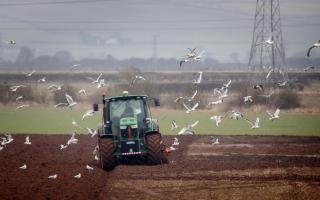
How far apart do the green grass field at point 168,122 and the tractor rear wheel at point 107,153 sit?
1628cm

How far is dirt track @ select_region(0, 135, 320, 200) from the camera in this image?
15391 mm

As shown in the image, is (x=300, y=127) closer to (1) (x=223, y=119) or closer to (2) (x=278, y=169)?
(1) (x=223, y=119)

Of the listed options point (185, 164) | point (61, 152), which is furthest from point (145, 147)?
point (61, 152)

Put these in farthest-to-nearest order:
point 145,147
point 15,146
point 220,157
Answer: point 15,146
point 220,157
point 145,147

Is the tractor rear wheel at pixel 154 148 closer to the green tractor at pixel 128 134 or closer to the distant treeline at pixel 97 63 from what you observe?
the green tractor at pixel 128 134

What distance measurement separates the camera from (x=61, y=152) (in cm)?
2595

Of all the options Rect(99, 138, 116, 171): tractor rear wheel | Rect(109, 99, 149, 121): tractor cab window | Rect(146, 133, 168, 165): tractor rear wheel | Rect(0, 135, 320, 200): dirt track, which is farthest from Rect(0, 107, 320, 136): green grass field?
Rect(99, 138, 116, 171): tractor rear wheel

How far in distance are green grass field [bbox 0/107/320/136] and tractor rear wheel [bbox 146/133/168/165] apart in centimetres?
1586

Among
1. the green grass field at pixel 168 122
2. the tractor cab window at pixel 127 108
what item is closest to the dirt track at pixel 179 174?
the tractor cab window at pixel 127 108

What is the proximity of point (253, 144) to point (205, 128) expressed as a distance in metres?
9.89

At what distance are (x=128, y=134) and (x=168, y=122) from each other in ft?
72.5

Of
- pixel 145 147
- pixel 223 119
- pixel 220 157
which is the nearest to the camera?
pixel 145 147

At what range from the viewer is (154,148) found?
758 inches

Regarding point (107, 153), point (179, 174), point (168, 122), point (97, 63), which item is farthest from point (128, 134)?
point (97, 63)
